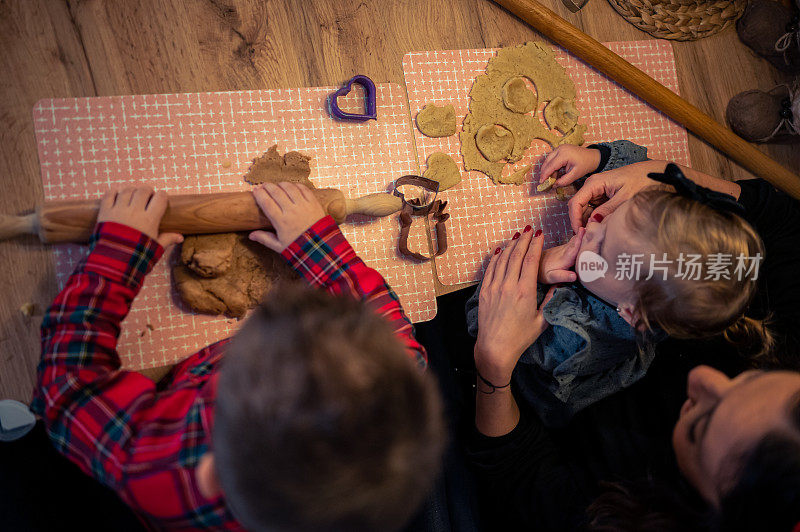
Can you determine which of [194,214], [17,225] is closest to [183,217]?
[194,214]

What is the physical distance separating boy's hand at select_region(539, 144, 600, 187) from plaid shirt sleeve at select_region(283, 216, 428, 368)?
454mm

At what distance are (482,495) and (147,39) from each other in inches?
42.0

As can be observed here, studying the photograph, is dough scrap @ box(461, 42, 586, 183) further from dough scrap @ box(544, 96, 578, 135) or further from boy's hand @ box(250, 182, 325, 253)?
boy's hand @ box(250, 182, 325, 253)

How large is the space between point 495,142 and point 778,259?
603 mm

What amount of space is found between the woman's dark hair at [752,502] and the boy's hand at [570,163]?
548mm

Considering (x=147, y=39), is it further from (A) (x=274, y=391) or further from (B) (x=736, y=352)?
(B) (x=736, y=352)

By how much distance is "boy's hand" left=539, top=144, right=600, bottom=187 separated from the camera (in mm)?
1011

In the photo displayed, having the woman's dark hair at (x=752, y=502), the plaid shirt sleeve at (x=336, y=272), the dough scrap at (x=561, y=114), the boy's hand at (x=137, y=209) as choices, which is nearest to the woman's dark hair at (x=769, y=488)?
the woman's dark hair at (x=752, y=502)

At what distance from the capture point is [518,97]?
1051mm

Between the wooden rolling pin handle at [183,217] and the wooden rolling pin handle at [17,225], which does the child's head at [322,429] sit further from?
the wooden rolling pin handle at [17,225]

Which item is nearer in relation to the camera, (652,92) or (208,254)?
(208,254)

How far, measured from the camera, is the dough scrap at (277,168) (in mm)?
899

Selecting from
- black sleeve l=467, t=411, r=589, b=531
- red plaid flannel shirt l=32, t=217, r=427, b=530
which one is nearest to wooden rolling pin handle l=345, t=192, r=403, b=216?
red plaid flannel shirt l=32, t=217, r=427, b=530

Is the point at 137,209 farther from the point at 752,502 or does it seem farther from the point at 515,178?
the point at 752,502
